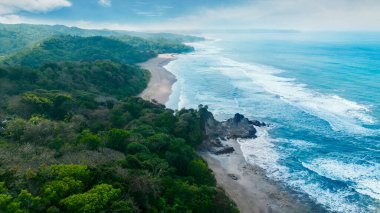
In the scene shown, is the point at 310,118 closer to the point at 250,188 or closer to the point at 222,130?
the point at 222,130

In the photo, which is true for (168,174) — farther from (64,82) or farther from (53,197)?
(64,82)

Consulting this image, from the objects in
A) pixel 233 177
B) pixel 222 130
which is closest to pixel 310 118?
pixel 222 130

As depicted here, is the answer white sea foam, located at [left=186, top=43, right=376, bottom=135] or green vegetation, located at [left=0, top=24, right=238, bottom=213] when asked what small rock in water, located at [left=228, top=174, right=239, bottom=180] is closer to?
green vegetation, located at [left=0, top=24, right=238, bottom=213]

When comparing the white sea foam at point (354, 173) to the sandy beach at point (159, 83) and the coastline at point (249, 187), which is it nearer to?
the coastline at point (249, 187)

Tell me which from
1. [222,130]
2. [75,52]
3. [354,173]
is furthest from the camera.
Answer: [75,52]

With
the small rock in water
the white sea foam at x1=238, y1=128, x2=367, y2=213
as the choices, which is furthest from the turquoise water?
the small rock in water

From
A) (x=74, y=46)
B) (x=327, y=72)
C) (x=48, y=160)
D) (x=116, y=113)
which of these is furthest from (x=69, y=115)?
(x=74, y=46)
